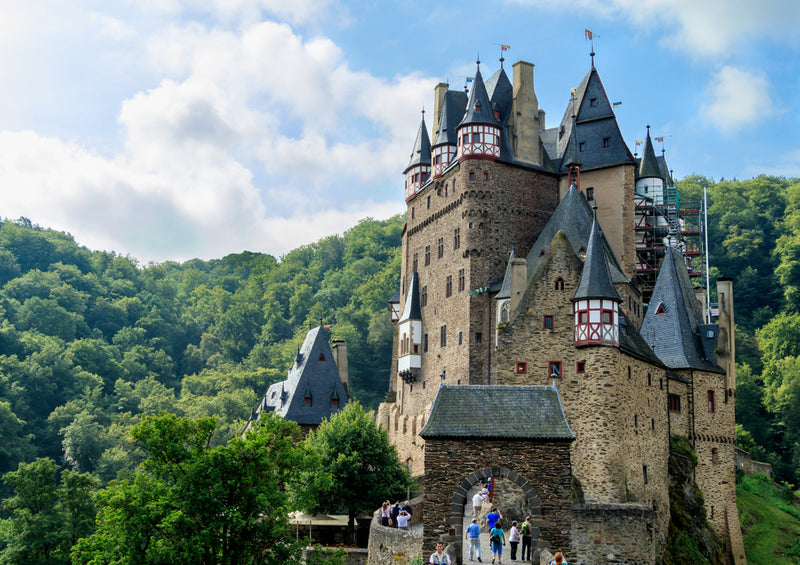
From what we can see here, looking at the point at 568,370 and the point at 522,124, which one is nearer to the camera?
the point at 568,370

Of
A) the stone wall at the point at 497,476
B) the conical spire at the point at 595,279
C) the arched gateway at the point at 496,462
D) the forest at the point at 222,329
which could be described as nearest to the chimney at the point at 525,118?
the conical spire at the point at 595,279

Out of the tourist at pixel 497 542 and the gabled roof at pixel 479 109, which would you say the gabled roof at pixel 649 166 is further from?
the tourist at pixel 497 542

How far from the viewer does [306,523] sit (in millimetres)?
37094

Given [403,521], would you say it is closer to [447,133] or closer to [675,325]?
[675,325]

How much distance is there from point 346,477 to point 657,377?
13.8 meters

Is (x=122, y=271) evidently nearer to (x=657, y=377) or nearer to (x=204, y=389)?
(x=204, y=389)

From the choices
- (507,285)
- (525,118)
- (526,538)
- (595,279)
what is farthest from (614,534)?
(525,118)

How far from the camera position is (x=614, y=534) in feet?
93.6

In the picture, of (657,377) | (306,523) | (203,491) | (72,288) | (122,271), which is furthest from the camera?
(122,271)

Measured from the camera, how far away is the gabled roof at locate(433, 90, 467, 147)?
179ft

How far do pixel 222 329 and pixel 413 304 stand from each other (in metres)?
62.6

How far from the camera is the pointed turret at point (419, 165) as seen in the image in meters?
58.5

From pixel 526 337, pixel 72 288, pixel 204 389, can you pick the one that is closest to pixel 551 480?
pixel 526 337

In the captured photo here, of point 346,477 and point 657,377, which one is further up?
point 657,377
